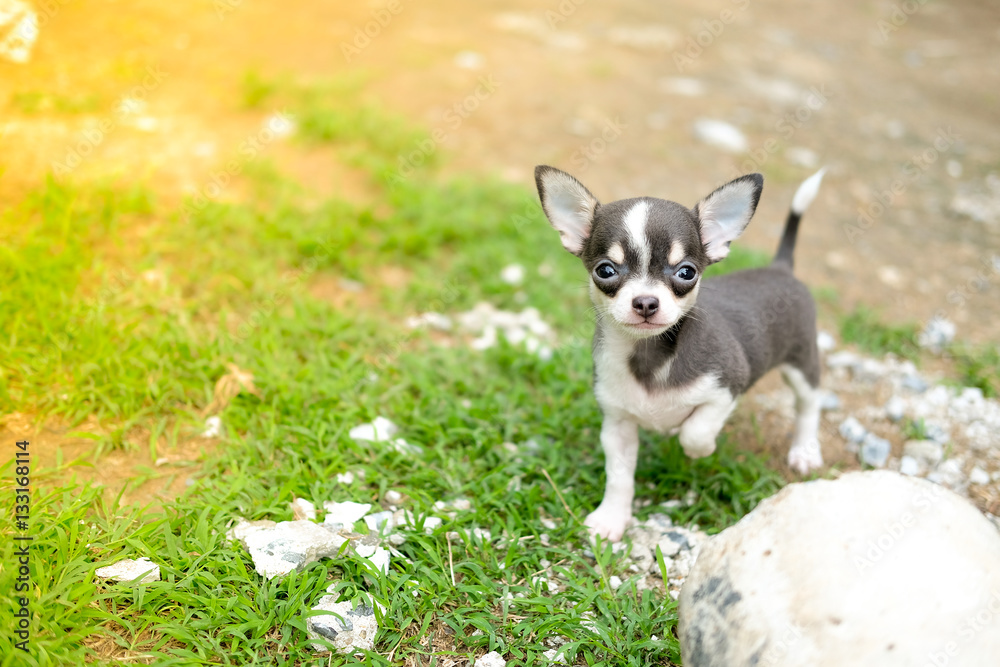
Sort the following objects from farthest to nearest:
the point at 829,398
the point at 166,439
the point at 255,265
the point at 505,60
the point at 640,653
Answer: the point at 505,60 → the point at 255,265 → the point at 829,398 → the point at 166,439 → the point at 640,653

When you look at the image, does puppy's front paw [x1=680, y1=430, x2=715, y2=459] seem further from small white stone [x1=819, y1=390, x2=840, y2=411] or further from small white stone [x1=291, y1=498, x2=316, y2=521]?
small white stone [x1=291, y1=498, x2=316, y2=521]

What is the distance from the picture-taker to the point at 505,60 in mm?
8375

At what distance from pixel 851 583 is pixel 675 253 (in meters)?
1.40

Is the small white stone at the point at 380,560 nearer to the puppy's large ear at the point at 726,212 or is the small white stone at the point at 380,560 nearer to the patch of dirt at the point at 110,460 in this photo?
the patch of dirt at the point at 110,460

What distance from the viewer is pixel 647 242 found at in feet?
9.75

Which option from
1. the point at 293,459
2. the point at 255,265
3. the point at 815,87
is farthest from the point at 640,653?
the point at 815,87

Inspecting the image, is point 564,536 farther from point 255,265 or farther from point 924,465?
point 255,265

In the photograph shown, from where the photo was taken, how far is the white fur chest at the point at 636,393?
3.20 metres

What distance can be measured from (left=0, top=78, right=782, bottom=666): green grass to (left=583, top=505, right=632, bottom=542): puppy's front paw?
0.11m

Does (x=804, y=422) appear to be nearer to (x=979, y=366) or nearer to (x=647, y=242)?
(x=979, y=366)

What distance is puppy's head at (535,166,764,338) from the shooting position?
2926 mm

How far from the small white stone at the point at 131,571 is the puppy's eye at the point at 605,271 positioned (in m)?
2.15

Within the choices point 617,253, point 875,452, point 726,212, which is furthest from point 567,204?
point 875,452

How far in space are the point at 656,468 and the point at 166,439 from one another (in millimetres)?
2557
